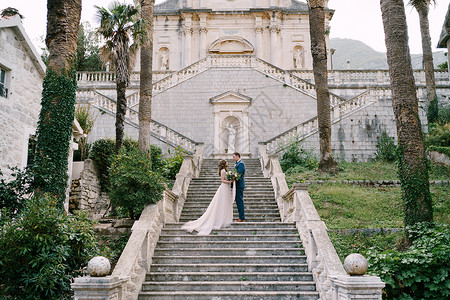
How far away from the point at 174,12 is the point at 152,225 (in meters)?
28.2

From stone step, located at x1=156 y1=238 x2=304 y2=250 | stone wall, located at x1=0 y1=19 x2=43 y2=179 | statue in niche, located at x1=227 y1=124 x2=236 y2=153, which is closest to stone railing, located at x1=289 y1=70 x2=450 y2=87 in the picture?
statue in niche, located at x1=227 y1=124 x2=236 y2=153

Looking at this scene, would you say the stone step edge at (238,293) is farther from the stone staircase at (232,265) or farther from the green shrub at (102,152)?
the green shrub at (102,152)

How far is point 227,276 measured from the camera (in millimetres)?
8203

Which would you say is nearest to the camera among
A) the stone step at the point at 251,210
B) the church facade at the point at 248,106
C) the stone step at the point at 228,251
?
the stone step at the point at 228,251

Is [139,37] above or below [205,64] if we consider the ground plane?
below

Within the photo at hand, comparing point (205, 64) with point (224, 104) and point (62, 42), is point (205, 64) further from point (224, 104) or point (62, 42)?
point (62, 42)

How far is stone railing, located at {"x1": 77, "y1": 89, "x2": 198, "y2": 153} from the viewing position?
61.4 ft

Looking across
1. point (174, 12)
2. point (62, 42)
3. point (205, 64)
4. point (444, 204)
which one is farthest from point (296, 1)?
point (62, 42)

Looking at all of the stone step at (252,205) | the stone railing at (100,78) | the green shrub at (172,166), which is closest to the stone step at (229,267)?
the stone step at (252,205)

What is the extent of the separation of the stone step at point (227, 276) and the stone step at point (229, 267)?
0.21 m

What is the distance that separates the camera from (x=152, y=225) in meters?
9.24

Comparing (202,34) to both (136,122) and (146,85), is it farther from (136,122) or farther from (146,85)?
(146,85)

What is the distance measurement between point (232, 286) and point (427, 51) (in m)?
18.7

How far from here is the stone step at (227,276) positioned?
814cm
